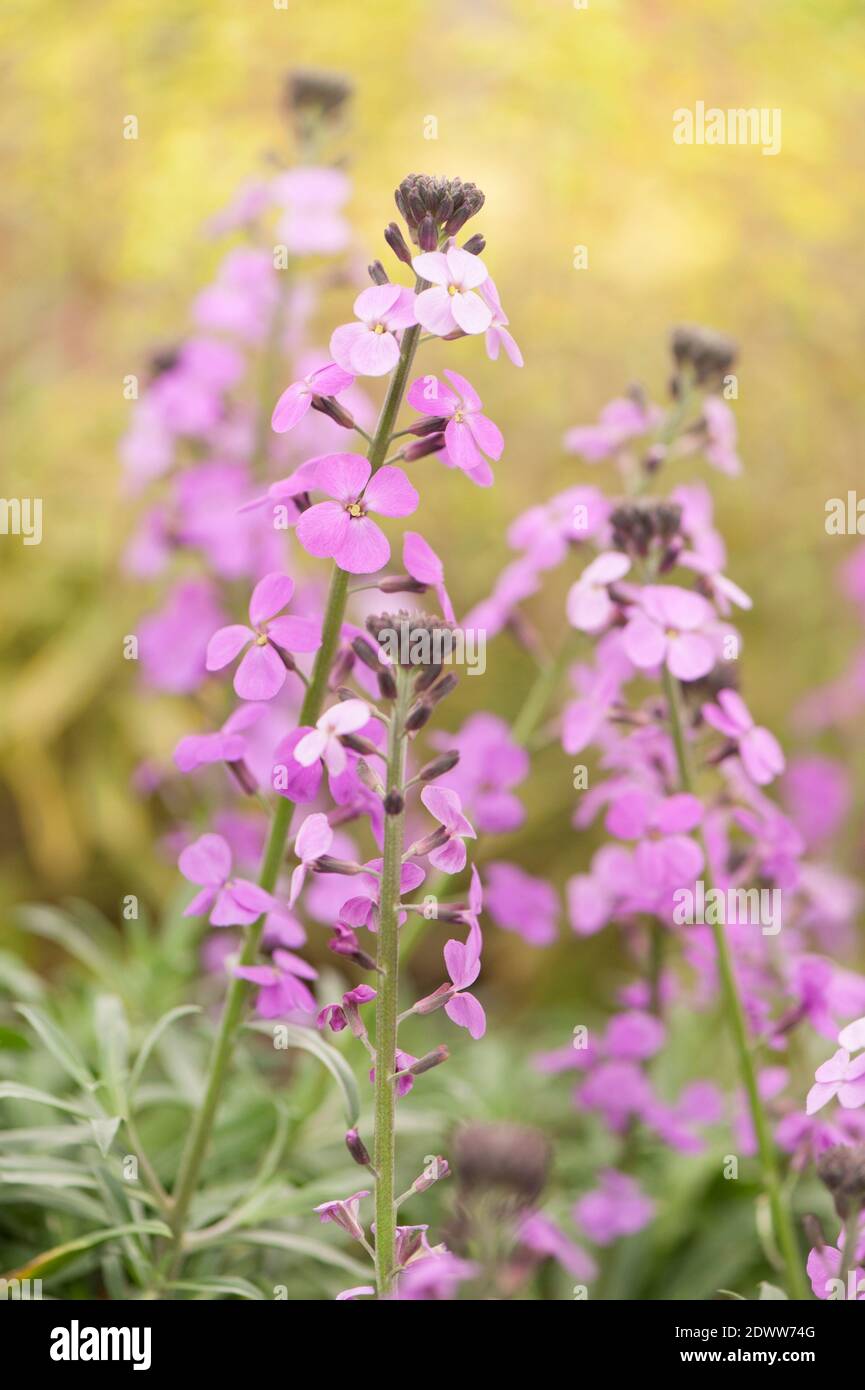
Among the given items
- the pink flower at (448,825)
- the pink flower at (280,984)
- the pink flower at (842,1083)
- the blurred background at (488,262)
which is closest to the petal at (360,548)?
the pink flower at (448,825)

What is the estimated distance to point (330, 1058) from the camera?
53.5 inches

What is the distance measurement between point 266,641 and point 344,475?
0.62 feet

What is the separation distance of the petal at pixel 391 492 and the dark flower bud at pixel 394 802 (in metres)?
0.24

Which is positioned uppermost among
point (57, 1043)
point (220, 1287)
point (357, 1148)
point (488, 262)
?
point (488, 262)

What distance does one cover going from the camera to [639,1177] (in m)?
2.08

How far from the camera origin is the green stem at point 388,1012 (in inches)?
44.4

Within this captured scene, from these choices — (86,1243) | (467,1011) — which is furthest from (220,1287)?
(467,1011)

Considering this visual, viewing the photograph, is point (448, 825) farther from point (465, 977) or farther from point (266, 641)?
point (266, 641)

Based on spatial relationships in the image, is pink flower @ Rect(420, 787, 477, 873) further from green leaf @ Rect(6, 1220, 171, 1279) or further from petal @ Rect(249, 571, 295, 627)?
green leaf @ Rect(6, 1220, 171, 1279)

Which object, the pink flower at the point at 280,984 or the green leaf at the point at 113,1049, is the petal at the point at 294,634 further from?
the green leaf at the point at 113,1049

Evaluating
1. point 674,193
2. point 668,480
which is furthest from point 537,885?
point 674,193

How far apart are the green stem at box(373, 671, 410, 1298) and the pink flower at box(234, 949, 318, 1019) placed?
0.21m

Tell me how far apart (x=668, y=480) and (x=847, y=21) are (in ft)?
3.88

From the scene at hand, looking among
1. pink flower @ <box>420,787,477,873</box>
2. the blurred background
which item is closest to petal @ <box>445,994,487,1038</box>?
pink flower @ <box>420,787,477,873</box>
